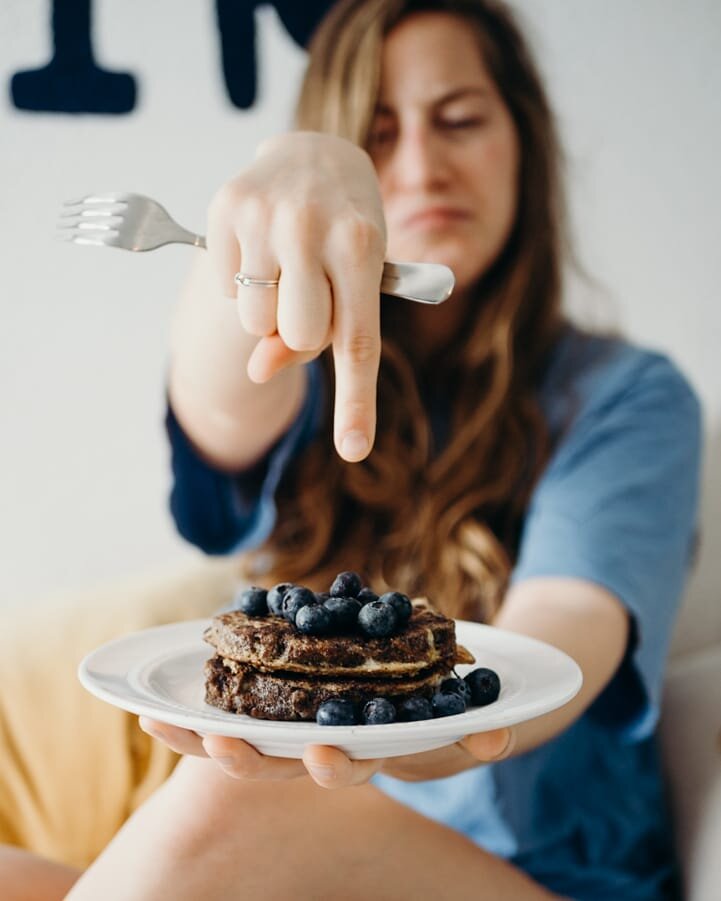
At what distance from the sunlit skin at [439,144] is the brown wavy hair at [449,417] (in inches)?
1.4

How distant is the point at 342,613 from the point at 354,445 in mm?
128

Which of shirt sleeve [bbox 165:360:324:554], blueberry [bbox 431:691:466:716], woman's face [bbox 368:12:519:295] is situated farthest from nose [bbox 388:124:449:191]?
blueberry [bbox 431:691:466:716]

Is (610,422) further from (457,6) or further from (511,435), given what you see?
(457,6)

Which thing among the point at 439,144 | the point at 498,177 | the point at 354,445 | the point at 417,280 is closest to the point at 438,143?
the point at 439,144

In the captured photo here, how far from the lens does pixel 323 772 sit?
1.93 feet

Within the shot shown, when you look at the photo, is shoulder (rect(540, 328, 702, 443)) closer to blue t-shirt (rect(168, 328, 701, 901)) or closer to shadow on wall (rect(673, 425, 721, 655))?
blue t-shirt (rect(168, 328, 701, 901))

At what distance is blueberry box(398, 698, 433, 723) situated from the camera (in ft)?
2.12

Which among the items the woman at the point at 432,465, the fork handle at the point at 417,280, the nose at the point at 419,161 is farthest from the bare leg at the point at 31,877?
the nose at the point at 419,161

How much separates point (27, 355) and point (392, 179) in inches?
38.3

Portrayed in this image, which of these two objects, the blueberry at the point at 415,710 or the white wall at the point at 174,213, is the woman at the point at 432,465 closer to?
the blueberry at the point at 415,710

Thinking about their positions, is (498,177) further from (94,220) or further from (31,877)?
(31,877)

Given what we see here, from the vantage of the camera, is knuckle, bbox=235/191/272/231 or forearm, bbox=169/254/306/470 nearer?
knuckle, bbox=235/191/272/231

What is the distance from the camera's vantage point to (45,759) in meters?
1.33

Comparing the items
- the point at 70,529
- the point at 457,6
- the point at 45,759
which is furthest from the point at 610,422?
the point at 70,529
